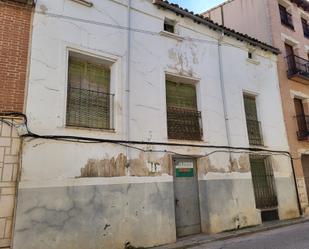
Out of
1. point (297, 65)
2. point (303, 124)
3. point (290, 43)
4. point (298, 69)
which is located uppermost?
point (290, 43)

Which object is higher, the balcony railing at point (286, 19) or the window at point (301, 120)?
the balcony railing at point (286, 19)

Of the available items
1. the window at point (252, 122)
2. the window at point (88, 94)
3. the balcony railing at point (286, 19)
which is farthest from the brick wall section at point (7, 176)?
the balcony railing at point (286, 19)

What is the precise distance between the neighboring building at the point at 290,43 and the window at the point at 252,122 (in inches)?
73.0

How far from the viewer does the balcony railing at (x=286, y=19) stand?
1391 centimetres

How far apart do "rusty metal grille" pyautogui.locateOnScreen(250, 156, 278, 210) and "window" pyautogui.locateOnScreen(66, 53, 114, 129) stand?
231 inches

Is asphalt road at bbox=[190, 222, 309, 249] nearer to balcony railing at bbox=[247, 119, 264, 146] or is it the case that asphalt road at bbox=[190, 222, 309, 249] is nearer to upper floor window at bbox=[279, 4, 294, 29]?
balcony railing at bbox=[247, 119, 264, 146]

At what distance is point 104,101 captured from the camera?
716 centimetres

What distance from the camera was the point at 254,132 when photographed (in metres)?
10.3

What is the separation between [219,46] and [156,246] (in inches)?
281

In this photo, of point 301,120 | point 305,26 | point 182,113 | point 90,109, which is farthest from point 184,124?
point 305,26

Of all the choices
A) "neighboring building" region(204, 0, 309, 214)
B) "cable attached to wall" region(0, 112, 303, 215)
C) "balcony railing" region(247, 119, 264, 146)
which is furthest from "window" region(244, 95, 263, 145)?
"neighboring building" region(204, 0, 309, 214)

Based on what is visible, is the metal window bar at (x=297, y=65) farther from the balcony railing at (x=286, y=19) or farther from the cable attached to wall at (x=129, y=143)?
the cable attached to wall at (x=129, y=143)

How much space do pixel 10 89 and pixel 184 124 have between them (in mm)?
4863

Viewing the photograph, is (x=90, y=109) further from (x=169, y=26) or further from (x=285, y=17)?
(x=285, y=17)
